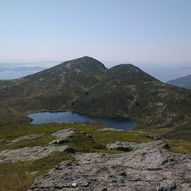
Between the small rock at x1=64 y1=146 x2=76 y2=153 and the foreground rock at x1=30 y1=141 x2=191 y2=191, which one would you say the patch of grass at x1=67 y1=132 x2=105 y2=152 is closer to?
the small rock at x1=64 y1=146 x2=76 y2=153

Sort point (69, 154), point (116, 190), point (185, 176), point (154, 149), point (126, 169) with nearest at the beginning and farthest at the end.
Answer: point (116, 190), point (185, 176), point (126, 169), point (154, 149), point (69, 154)

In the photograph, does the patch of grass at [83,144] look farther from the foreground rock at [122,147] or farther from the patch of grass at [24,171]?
the patch of grass at [24,171]

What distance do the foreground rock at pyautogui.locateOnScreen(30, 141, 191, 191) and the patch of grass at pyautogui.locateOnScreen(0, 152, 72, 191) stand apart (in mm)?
1744

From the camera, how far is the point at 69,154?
41.4 metres

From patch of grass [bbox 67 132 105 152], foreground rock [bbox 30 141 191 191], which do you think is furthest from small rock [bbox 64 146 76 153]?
foreground rock [bbox 30 141 191 191]

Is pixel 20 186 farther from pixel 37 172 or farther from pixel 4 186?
pixel 37 172

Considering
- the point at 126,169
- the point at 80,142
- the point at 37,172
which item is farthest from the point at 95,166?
the point at 80,142

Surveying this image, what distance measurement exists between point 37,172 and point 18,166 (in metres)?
5.36

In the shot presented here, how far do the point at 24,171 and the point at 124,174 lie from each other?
37.7 feet

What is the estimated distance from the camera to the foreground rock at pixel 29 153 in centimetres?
4341

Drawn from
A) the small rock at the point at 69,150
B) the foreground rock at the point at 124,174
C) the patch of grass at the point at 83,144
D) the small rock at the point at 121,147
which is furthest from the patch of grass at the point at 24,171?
the small rock at the point at 121,147

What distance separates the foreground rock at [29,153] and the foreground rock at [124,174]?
6711mm

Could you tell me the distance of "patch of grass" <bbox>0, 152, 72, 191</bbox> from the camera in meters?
31.6

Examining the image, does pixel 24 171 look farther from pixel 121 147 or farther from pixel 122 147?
pixel 122 147
